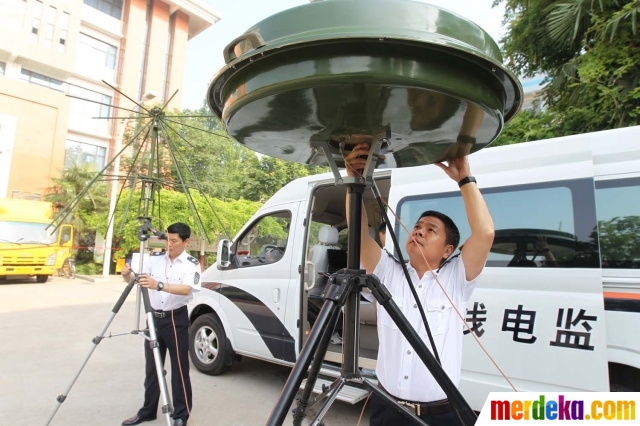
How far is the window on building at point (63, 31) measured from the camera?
84.1ft

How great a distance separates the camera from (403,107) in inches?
47.5

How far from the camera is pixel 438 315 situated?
171 centimetres

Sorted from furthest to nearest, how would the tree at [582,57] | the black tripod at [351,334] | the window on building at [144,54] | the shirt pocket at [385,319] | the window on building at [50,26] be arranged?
the window on building at [144,54]
the window on building at [50,26]
the tree at [582,57]
the shirt pocket at [385,319]
the black tripod at [351,334]

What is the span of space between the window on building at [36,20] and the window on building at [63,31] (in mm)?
1187

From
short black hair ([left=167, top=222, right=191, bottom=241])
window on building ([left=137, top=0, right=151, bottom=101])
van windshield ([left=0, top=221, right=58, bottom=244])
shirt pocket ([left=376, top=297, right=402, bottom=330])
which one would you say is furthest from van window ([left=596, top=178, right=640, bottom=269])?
window on building ([left=137, top=0, right=151, bottom=101])

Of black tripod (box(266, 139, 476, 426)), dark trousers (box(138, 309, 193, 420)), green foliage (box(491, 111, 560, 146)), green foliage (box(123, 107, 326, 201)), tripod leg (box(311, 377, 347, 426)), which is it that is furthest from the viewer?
green foliage (box(123, 107, 326, 201))

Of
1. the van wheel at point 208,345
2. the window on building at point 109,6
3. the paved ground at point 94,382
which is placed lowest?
the paved ground at point 94,382

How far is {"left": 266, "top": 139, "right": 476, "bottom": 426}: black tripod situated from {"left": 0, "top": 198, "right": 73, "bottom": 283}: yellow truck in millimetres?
14150

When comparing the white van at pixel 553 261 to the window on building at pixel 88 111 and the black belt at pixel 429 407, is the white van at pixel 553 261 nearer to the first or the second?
the black belt at pixel 429 407

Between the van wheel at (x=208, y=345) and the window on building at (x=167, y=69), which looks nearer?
the van wheel at (x=208, y=345)

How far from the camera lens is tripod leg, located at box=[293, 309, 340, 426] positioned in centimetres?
128

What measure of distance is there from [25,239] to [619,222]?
15.9m

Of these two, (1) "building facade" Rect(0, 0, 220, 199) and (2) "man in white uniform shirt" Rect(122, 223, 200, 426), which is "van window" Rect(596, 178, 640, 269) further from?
(1) "building facade" Rect(0, 0, 220, 199)

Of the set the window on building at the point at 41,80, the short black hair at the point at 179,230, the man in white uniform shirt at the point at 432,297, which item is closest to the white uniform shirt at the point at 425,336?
the man in white uniform shirt at the point at 432,297
